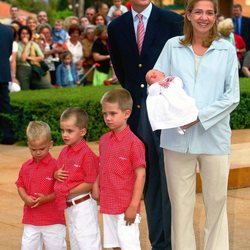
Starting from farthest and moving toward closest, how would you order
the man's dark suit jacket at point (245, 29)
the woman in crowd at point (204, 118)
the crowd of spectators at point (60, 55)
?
1. the man's dark suit jacket at point (245, 29)
2. the crowd of spectators at point (60, 55)
3. the woman in crowd at point (204, 118)

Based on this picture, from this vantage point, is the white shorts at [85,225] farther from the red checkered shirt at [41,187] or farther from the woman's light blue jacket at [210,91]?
the woman's light blue jacket at [210,91]

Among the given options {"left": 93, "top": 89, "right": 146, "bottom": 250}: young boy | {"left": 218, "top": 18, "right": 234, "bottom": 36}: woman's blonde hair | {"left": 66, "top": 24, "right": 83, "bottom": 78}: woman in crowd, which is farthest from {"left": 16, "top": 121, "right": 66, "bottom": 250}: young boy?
{"left": 218, "top": 18, "right": 234, "bottom": 36}: woman's blonde hair

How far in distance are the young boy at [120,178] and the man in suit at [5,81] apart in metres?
6.91

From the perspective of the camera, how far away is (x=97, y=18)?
711 inches

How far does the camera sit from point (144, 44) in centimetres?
605

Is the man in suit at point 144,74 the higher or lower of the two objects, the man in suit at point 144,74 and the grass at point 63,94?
the higher

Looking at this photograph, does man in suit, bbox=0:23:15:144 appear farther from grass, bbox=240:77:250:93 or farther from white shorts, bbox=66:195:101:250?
white shorts, bbox=66:195:101:250

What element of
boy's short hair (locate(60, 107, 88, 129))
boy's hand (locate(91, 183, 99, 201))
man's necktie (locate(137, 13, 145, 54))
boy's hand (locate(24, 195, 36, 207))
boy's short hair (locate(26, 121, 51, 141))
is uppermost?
man's necktie (locate(137, 13, 145, 54))

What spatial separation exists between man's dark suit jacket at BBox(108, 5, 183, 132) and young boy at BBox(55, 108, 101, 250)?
0.63 meters

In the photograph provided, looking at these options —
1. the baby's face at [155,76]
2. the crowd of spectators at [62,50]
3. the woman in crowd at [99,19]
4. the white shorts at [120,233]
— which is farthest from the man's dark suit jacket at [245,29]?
the white shorts at [120,233]

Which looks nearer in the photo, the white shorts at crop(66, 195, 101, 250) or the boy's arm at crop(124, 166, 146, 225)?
the boy's arm at crop(124, 166, 146, 225)

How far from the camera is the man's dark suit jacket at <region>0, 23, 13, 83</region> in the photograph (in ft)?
40.8

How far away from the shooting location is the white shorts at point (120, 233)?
5281 millimetres

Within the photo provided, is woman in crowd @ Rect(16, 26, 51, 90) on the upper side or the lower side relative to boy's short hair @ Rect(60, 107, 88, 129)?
lower
